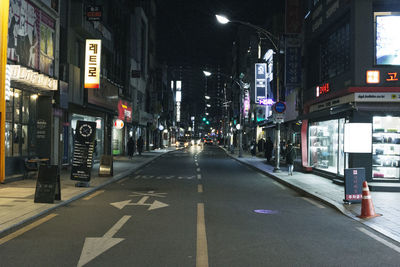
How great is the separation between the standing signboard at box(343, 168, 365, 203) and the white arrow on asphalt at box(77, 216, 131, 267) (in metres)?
6.42

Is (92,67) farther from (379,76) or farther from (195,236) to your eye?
(195,236)

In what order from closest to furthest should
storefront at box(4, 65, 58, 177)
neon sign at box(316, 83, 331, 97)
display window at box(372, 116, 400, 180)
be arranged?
1. display window at box(372, 116, 400, 180)
2. storefront at box(4, 65, 58, 177)
3. neon sign at box(316, 83, 331, 97)

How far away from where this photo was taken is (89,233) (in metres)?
7.56

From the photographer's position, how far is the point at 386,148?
1508cm

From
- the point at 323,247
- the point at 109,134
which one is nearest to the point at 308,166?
the point at 323,247

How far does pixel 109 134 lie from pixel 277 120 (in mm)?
16401

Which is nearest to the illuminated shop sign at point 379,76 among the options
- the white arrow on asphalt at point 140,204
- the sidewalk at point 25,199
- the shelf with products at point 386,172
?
the shelf with products at point 386,172

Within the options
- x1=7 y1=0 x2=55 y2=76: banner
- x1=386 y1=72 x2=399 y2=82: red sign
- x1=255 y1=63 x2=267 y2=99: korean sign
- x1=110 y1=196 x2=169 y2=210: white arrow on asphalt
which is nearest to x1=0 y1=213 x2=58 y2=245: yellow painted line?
x1=110 y1=196 x2=169 y2=210: white arrow on asphalt

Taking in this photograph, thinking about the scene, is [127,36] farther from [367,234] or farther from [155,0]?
[367,234]

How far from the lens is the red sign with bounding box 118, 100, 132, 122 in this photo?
3534cm

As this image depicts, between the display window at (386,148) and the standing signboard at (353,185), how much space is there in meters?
4.56

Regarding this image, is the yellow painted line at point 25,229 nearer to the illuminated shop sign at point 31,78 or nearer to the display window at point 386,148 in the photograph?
the illuminated shop sign at point 31,78

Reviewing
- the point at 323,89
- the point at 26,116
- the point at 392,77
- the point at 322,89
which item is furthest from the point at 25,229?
the point at 322,89

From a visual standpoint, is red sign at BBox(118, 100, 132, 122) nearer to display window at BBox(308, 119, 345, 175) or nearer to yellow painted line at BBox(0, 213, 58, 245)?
display window at BBox(308, 119, 345, 175)
